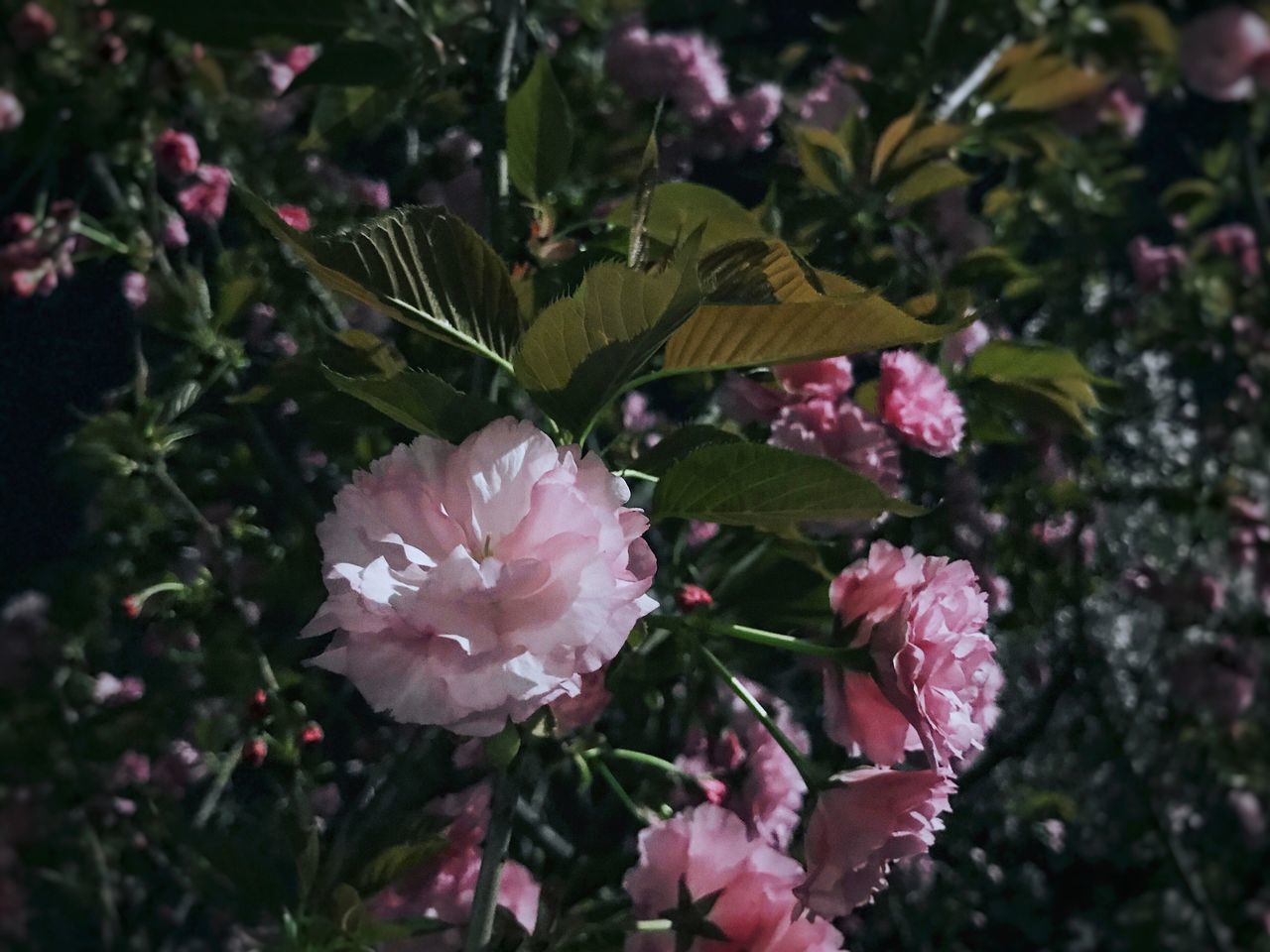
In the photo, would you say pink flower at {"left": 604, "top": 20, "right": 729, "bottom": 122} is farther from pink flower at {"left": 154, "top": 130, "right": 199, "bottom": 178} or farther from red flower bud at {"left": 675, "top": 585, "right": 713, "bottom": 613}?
red flower bud at {"left": 675, "top": 585, "right": 713, "bottom": 613}

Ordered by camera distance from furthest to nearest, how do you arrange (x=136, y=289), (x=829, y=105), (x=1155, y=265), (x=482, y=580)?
1. (x=1155, y=265)
2. (x=829, y=105)
3. (x=136, y=289)
4. (x=482, y=580)

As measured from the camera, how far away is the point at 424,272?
402 millimetres

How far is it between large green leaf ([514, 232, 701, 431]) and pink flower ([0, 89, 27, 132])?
0.99m

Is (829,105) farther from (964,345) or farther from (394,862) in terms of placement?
(394,862)

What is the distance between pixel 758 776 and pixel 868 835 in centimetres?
30

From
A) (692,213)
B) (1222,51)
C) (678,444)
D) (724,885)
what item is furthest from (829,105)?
(1222,51)

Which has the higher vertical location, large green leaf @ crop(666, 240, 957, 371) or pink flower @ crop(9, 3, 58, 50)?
large green leaf @ crop(666, 240, 957, 371)

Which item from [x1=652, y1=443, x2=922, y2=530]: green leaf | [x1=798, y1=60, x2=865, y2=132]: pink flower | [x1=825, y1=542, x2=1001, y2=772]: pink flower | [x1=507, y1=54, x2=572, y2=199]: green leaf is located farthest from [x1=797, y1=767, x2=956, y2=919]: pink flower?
[x1=798, y1=60, x2=865, y2=132]: pink flower

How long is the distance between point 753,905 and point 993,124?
0.82m

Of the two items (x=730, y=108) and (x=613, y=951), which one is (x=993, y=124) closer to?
(x=730, y=108)

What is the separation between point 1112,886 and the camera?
1.43m

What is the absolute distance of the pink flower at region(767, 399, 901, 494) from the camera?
2.13 feet

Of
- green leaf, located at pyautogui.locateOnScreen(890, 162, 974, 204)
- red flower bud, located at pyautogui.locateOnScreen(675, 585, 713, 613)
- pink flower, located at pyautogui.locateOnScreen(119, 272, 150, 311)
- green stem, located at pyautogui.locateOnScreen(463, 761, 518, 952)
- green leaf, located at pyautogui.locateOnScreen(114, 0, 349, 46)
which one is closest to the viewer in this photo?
green stem, located at pyautogui.locateOnScreen(463, 761, 518, 952)

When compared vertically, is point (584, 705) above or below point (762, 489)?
below
